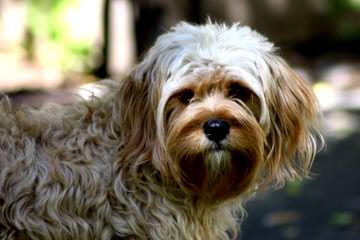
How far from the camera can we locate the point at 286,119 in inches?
204

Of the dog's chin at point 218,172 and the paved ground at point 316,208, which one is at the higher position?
the dog's chin at point 218,172

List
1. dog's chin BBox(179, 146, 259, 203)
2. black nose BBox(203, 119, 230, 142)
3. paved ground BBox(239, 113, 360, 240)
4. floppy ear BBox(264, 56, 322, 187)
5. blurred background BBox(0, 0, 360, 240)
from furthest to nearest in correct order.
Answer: blurred background BBox(0, 0, 360, 240) → paved ground BBox(239, 113, 360, 240) → floppy ear BBox(264, 56, 322, 187) → dog's chin BBox(179, 146, 259, 203) → black nose BBox(203, 119, 230, 142)

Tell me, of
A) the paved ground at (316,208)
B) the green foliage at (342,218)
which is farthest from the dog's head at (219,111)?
the green foliage at (342,218)

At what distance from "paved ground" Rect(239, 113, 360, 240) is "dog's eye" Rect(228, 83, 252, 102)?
328cm

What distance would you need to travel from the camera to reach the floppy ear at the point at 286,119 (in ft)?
16.9

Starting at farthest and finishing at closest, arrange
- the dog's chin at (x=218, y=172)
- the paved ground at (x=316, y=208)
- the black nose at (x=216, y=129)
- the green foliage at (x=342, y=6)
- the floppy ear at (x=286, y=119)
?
the green foliage at (x=342, y=6), the paved ground at (x=316, y=208), the floppy ear at (x=286, y=119), the dog's chin at (x=218, y=172), the black nose at (x=216, y=129)

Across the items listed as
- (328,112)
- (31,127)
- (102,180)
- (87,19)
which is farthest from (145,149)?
(87,19)

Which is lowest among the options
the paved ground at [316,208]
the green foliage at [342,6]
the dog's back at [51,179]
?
the paved ground at [316,208]

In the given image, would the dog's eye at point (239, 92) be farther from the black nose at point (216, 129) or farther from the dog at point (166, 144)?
the black nose at point (216, 129)

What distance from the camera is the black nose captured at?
481 cm

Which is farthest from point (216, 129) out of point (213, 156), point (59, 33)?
point (59, 33)

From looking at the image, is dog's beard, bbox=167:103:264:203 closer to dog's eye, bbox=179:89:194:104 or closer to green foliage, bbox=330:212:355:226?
dog's eye, bbox=179:89:194:104

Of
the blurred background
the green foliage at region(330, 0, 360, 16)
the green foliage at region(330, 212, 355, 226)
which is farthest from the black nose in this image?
the green foliage at region(330, 0, 360, 16)

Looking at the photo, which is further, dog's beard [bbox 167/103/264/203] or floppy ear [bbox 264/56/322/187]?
floppy ear [bbox 264/56/322/187]
